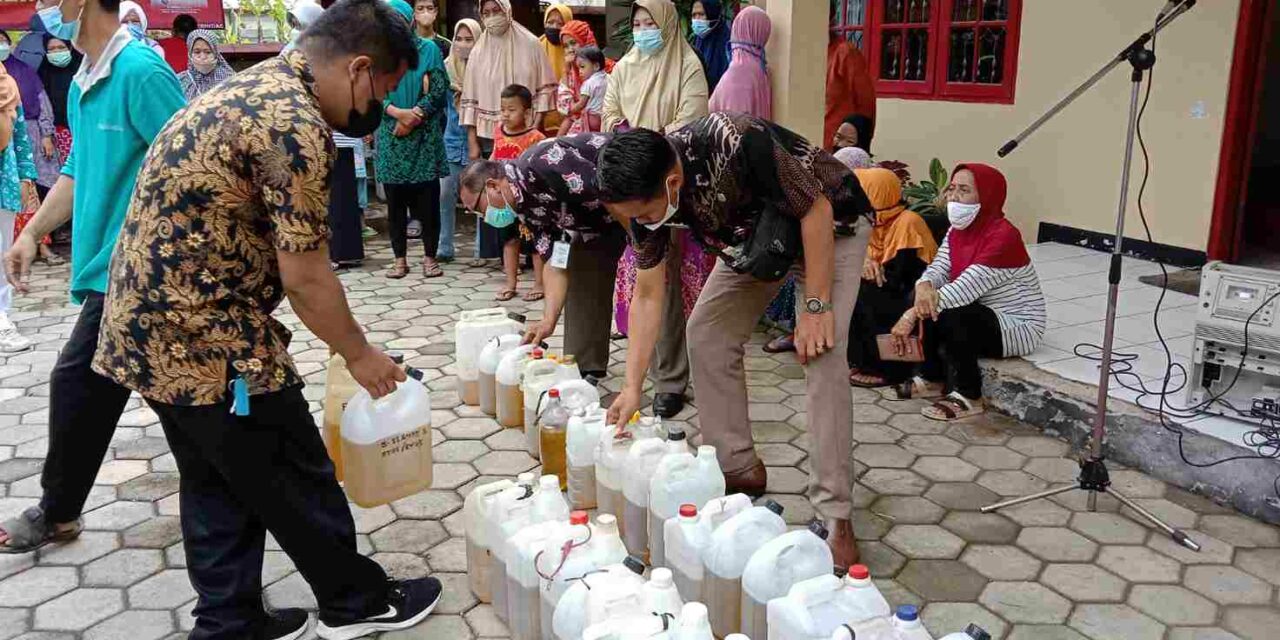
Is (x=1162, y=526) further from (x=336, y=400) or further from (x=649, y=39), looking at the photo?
(x=649, y=39)

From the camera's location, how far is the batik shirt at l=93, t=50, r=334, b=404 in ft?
6.82

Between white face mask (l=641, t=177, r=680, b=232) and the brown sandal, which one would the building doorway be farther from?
the brown sandal

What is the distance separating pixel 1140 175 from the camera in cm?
614

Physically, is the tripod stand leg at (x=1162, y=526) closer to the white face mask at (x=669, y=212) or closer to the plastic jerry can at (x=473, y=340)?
the white face mask at (x=669, y=212)

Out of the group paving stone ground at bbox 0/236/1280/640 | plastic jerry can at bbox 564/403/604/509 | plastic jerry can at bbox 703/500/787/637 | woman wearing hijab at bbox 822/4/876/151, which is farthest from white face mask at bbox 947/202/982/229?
woman wearing hijab at bbox 822/4/876/151

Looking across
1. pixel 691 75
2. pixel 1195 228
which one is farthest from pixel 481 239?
pixel 1195 228

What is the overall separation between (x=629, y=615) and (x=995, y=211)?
2.94m

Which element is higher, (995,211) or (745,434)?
(995,211)

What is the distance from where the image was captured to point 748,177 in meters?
2.87

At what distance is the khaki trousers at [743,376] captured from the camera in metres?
2.97

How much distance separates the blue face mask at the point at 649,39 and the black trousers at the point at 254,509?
3.16m

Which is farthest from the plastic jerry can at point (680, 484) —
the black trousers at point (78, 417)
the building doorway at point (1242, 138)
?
the building doorway at point (1242, 138)

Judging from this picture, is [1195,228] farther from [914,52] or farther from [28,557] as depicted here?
[28,557]

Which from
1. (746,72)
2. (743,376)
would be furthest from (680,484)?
(746,72)
